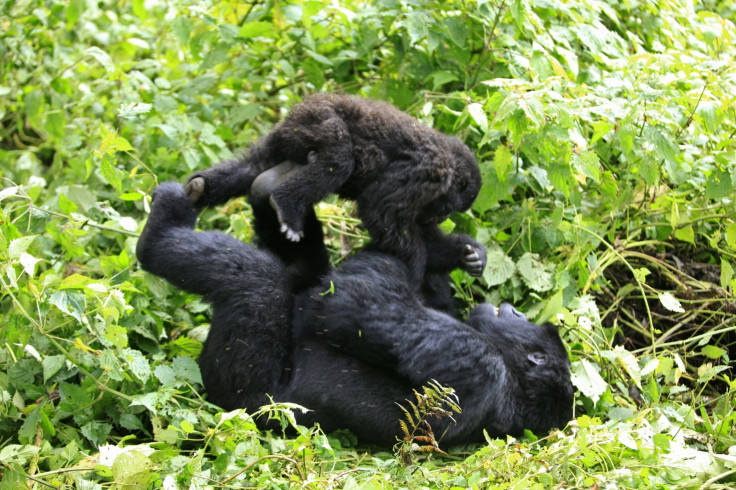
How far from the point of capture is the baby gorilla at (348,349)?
3.22 m

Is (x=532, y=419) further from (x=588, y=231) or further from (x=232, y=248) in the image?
(x=232, y=248)

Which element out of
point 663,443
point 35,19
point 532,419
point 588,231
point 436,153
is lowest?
point 532,419

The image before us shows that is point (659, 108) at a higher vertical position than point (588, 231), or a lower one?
higher

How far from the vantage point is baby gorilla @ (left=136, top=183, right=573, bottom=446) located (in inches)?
127

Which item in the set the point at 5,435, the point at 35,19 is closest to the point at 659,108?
the point at 5,435

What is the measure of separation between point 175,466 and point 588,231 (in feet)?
7.54

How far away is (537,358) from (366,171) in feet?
3.93

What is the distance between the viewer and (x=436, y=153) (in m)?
3.49

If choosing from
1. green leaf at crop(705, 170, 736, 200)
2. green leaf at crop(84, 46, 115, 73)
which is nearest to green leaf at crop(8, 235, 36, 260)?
green leaf at crop(84, 46, 115, 73)

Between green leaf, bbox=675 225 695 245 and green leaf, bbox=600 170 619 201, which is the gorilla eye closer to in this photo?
green leaf, bbox=600 170 619 201

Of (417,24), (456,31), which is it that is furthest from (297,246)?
(456,31)

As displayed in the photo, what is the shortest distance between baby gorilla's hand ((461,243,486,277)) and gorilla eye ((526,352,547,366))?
1.83 ft

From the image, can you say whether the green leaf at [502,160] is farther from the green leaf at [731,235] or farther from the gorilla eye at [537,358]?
the green leaf at [731,235]

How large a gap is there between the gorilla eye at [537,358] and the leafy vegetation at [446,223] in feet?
0.64
